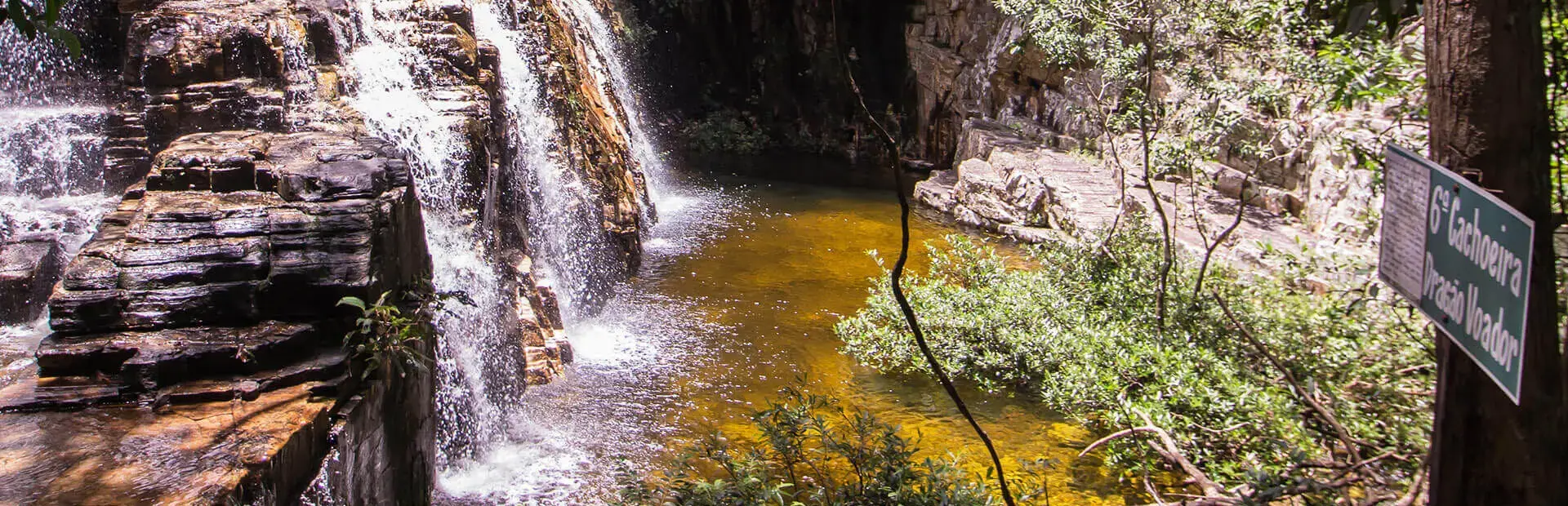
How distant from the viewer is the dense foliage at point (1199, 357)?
4.84m

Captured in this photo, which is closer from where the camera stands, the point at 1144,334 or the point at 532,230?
the point at 1144,334

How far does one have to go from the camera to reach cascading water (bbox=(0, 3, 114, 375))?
7.81 m

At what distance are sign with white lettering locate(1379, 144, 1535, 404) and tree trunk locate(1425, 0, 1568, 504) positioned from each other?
115 mm

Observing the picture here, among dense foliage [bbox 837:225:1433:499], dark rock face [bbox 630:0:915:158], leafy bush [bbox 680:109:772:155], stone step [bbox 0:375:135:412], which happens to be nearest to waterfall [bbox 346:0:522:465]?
stone step [bbox 0:375:135:412]

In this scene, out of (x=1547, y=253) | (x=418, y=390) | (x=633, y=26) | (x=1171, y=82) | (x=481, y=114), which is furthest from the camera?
(x=633, y=26)

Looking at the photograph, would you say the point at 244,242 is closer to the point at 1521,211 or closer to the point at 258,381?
the point at 258,381

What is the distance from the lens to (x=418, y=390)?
233 inches

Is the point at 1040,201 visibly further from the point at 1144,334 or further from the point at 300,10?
the point at 300,10

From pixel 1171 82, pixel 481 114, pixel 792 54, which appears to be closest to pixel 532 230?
pixel 481 114

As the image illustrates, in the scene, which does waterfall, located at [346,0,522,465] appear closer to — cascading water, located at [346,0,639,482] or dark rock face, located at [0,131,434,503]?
cascading water, located at [346,0,639,482]

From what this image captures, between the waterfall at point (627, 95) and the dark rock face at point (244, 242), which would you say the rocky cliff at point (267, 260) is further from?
the waterfall at point (627, 95)

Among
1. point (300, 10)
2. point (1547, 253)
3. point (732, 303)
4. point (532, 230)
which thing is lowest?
point (732, 303)

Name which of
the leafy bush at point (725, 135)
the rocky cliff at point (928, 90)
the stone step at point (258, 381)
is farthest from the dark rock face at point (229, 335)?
the leafy bush at point (725, 135)

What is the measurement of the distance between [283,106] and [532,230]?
266cm
